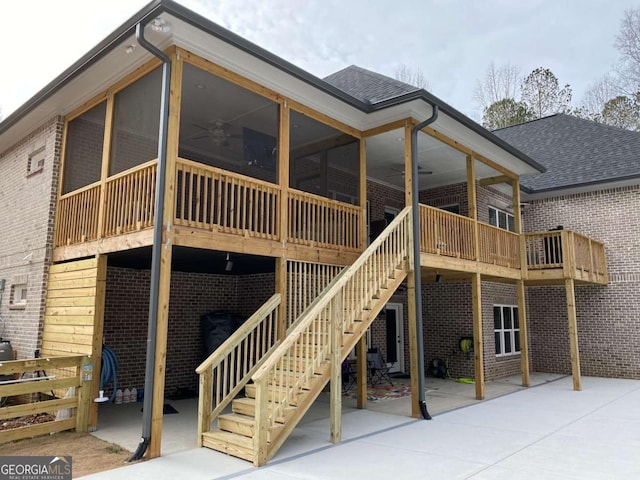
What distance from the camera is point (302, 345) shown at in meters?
6.46

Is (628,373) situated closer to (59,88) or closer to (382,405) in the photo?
(382,405)

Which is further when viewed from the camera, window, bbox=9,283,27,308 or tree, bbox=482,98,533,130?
tree, bbox=482,98,533,130

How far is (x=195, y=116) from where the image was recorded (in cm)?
897

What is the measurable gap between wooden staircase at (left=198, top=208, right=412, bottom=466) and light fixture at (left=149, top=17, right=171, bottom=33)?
12.3 ft

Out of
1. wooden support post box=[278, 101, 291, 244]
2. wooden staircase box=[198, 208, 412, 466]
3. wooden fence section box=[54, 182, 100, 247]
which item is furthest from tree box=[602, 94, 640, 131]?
wooden fence section box=[54, 182, 100, 247]

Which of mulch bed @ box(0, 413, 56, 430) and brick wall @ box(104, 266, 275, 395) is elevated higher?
brick wall @ box(104, 266, 275, 395)

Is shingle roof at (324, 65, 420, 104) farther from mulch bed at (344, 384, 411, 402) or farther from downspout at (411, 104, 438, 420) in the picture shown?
mulch bed at (344, 384, 411, 402)

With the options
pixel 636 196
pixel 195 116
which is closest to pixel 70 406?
pixel 195 116

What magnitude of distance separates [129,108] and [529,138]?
14.6 m

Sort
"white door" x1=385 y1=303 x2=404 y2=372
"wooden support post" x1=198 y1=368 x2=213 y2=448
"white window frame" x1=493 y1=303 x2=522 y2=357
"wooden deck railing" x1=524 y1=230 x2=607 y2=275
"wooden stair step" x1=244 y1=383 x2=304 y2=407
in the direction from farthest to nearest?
1. "white window frame" x1=493 y1=303 x2=522 y2=357
2. "white door" x1=385 y1=303 x2=404 y2=372
3. "wooden deck railing" x1=524 y1=230 x2=607 y2=275
4. "wooden support post" x1=198 y1=368 x2=213 y2=448
5. "wooden stair step" x1=244 y1=383 x2=304 y2=407

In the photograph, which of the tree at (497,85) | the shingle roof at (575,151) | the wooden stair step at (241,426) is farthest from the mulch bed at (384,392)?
the tree at (497,85)

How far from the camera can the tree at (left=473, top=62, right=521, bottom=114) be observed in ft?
93.1

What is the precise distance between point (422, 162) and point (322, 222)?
168 inches

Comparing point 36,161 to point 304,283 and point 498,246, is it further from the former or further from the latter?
point 498,246
